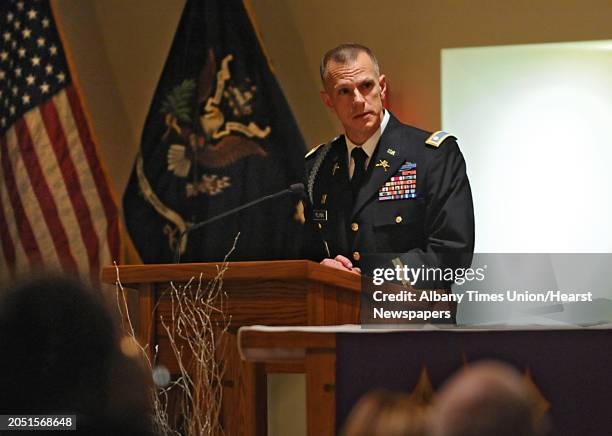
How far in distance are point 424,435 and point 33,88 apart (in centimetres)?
445

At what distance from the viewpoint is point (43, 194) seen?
Result: 189 inches

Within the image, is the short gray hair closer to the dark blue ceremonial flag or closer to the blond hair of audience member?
the dark blue ceremonial flag

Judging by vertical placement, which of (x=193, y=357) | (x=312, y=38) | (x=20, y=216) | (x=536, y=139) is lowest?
(x=193, y=357)

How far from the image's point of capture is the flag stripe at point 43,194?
476cm

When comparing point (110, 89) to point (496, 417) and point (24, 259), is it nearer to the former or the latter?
point (24, 259)

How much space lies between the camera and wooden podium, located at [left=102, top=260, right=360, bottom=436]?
2471mm

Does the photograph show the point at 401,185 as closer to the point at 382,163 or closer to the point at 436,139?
the point at 382,163

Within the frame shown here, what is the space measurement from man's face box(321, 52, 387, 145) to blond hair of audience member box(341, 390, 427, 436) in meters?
2.65

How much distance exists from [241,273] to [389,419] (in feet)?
5.61

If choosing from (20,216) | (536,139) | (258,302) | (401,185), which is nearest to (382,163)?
(401,185)

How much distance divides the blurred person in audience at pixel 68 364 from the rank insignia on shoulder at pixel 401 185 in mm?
2535

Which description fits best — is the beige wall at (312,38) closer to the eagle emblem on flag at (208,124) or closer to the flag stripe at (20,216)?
the eagle emblem on flag at (208,124)

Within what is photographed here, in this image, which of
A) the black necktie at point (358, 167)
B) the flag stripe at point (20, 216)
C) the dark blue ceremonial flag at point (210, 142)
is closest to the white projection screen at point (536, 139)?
the dark blue ceremonial flag at point (210, 142)

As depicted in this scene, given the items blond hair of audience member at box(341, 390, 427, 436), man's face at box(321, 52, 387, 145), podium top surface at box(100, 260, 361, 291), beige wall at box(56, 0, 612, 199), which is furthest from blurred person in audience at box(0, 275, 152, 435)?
beige wall at box(56, 0, 612, 199)
